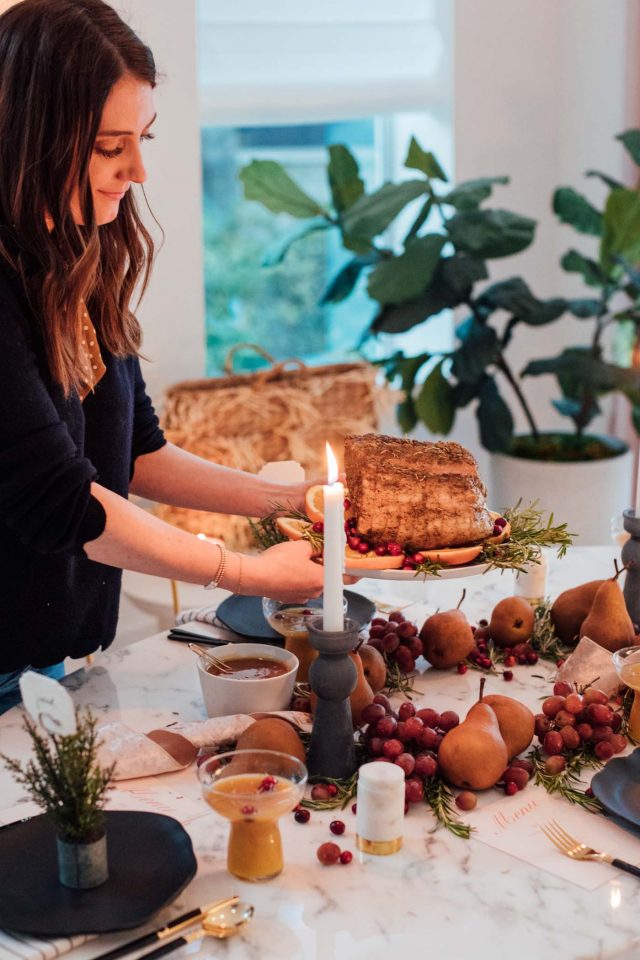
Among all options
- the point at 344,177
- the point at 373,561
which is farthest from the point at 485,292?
the point at 373,561

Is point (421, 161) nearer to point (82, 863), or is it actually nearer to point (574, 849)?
point (574, 849)

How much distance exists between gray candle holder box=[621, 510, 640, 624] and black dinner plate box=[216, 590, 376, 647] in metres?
0.41

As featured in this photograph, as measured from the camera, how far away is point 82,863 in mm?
1128

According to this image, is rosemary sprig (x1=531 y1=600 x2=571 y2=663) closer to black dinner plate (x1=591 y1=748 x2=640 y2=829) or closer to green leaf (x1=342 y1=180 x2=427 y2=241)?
black dinner plate (x1=591 y1=748 x2=640 y2=829)

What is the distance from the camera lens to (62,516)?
1.52 m

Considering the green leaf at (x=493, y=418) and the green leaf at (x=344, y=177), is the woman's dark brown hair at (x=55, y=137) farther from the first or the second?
the green leaf at (x=493, y=418)

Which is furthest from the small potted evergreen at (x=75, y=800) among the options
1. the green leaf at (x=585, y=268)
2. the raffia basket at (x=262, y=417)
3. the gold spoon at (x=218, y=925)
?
the green leaf at (x=585, y=268)

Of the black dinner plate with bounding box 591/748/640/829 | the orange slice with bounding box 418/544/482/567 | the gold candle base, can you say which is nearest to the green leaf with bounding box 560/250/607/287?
the orange slice with bounding box 418/544/482/567

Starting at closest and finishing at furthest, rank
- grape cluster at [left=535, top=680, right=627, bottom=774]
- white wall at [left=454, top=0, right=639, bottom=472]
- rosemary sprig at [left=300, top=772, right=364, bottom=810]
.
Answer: rosemary sprig at [left=300, top=772, right=364, bottom=810] → grape cluster at [left=535, top=680, right=627, bottom=774] → white wall at [left=454, top=0, right=639, bottom=472]

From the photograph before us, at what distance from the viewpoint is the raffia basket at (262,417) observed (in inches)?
120

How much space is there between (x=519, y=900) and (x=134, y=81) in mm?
1133

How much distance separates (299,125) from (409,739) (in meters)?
2.99

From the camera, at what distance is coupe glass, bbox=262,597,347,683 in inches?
65.6

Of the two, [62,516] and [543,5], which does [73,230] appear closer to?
[62,516]
